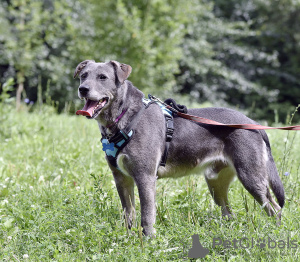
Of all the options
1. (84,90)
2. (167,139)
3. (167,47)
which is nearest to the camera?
(84,90)

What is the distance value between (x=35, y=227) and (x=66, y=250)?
20.2 inches

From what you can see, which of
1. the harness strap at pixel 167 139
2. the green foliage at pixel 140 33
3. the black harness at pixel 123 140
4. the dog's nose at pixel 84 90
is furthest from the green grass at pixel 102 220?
the green foliage at pixel 140 33

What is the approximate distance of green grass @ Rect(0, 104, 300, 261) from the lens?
289 cm

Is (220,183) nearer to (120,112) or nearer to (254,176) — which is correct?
(254,176)

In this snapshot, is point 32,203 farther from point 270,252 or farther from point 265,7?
point 265,7

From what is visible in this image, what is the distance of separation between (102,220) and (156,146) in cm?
86

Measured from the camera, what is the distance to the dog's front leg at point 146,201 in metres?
3.24

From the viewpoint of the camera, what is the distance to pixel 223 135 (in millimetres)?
3568

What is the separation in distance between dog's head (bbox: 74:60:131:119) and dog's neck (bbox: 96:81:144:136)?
0.05 metres

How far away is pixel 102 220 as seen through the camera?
3389 millimetres

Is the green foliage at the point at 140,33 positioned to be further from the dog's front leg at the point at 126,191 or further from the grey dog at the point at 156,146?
the dog's front leg at the point at 126,191

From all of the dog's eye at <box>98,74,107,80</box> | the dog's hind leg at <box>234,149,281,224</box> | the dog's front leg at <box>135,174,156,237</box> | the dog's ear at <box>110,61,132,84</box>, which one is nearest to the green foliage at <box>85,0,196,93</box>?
the dog's ear at <box>110,61,132,84</box>

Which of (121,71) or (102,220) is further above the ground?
(121,71)

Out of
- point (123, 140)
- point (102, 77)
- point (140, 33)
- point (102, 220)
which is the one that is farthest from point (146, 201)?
point (140, 33)
